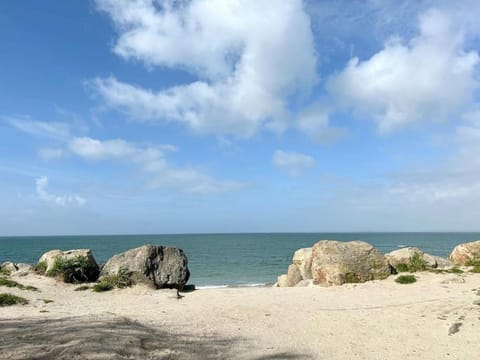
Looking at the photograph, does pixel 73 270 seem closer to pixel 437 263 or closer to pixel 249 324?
pixel 249 324

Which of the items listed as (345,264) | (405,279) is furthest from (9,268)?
(405,279)

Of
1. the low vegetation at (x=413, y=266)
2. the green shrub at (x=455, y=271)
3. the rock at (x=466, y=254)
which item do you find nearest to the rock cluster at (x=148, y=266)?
the low vegetation at (x=413, y=266)

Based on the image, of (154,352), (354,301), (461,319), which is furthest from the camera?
(354,301)

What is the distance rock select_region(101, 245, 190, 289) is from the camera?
17.8 meters

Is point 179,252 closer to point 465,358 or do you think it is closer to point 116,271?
point 116,271

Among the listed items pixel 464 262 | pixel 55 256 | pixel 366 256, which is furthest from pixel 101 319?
pixel 464 262

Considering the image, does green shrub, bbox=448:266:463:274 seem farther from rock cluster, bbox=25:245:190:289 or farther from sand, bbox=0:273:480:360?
rock cluster, bbox=25:245:190:289

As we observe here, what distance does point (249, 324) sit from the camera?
35.5 ft

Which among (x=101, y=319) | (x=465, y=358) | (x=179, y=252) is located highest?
(x=179, y=252)

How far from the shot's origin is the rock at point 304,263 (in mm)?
22094

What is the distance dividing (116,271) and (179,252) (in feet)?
10.1

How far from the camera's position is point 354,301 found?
46.9ft

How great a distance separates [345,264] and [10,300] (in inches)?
536

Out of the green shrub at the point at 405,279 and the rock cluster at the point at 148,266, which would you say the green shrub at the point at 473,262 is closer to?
the green shrub at the point at 405,279
